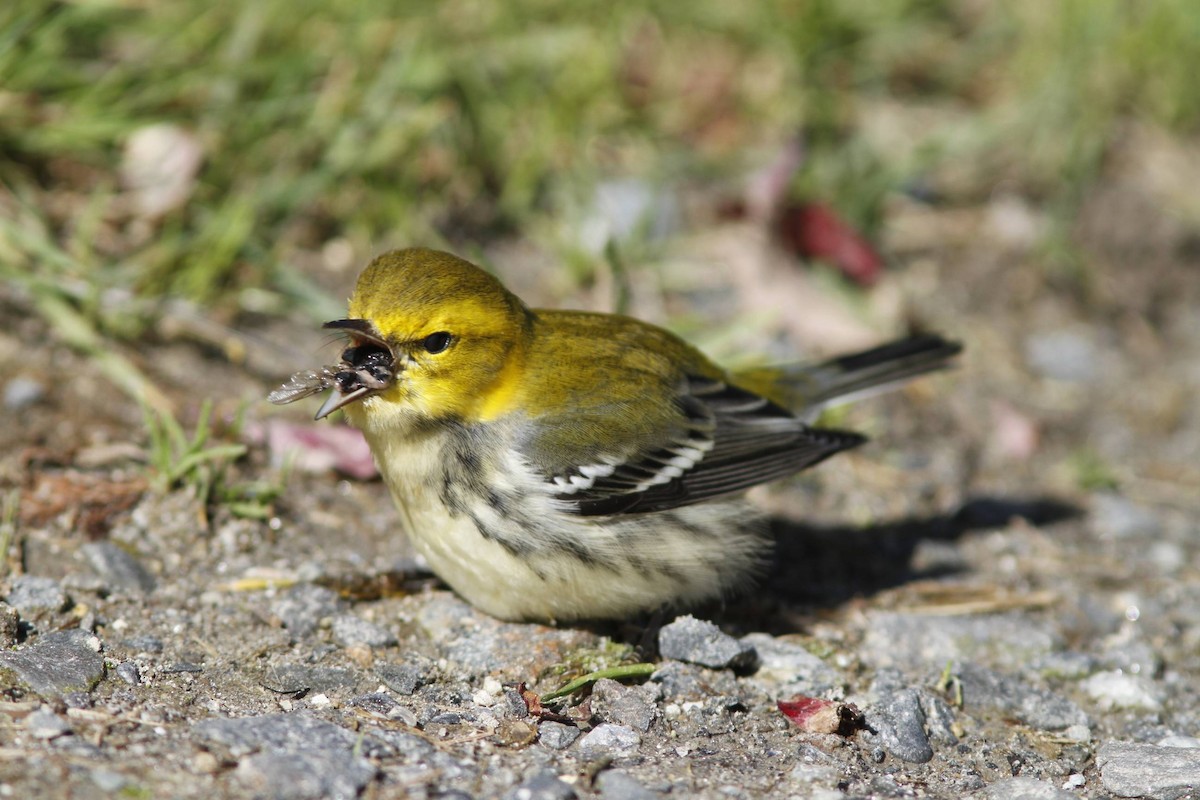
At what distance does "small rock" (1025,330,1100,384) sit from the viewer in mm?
5656

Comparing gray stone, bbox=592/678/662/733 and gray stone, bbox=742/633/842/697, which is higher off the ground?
gray stone, bbox=742/633/842/697

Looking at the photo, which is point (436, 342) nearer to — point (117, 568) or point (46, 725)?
point (117, 568)

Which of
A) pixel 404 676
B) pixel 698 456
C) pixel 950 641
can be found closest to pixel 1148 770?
pixel 950 641

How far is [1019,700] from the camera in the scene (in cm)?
359

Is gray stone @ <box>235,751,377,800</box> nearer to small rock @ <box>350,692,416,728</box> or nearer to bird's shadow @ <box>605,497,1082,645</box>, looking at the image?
small rock @ <box>350,692,416,728</box>

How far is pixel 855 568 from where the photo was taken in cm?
435

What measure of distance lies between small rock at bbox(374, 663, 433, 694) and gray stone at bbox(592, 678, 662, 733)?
0.46m

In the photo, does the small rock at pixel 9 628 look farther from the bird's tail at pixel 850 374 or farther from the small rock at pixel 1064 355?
the small rock at pixel 1064 355

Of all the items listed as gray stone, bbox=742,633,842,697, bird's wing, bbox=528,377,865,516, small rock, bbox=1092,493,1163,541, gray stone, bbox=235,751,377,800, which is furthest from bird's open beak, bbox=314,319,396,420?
small rock, bbox=1092,493,1163,541

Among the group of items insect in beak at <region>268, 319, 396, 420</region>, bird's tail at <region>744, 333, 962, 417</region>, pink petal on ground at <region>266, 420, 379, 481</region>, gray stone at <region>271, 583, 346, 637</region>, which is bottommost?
gray stone at <region>271, 583, 346, 637</region>

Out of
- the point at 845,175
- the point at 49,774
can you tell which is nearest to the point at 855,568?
the point at 845,175

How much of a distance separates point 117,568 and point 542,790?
1504 mm

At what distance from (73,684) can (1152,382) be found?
4705 mm

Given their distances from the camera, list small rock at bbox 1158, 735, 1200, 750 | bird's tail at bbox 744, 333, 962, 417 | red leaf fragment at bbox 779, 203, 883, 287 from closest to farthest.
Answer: small rock at bbox 1158, 735, 1200, 750 < bird's tail at bbox 744, 333, 962, 417 < red leaf fragment at bbox 779, 203, 883, 287
